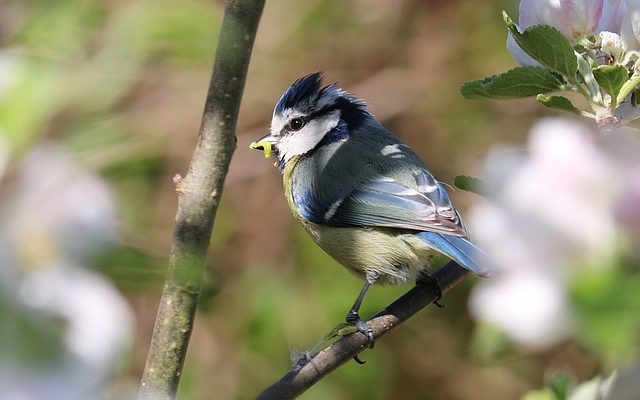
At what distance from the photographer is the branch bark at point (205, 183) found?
610mm

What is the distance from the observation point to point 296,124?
85.4 inches

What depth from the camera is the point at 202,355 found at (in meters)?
2.34

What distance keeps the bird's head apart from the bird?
3 centimetres

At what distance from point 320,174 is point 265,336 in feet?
1.20

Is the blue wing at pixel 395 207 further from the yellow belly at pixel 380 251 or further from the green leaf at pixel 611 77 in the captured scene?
the green leaf at pixel 611 77

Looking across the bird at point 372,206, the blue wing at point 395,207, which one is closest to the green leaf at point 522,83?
the bird at point 372,206

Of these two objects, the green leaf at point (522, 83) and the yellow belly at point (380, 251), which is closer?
the green leaf at point (522, 83)

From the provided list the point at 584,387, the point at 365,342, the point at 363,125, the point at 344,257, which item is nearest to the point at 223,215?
the point at 363,125

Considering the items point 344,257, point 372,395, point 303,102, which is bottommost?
point 372,395

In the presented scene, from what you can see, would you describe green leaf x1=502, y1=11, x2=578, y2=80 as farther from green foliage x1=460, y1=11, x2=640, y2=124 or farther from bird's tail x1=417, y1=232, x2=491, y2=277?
bird's tail x1=417, y1=232, x2=491, y2=277

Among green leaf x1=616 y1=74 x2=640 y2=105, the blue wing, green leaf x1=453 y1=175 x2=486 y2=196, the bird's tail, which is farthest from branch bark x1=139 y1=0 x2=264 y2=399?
the blue wing

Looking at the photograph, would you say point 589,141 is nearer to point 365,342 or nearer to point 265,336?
point 365,342

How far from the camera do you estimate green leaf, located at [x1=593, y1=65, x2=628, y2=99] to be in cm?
65

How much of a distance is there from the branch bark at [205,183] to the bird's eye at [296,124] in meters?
1.43
